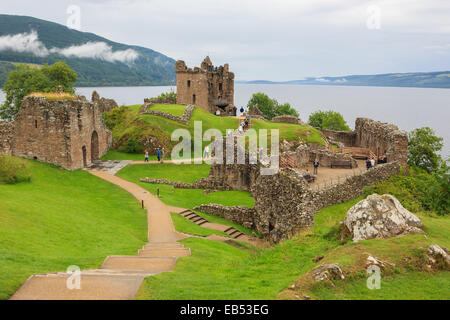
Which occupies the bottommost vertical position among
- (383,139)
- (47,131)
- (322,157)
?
(322,157)

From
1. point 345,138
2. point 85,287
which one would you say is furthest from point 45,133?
point 345,138

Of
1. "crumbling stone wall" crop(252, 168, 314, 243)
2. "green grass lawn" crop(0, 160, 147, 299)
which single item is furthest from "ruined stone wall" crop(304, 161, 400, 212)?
"green grass lawn" crop(0, 160, 147, 299)

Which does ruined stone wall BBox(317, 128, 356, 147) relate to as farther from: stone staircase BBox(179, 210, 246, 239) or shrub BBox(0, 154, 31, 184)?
shrub BBox(0, 154, 31, 184)

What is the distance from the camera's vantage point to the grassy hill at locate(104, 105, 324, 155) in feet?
150

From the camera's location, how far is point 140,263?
14602 mm

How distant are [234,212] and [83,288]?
18.4 metres

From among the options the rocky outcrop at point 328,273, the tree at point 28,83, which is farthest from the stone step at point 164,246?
the tree at point 28,83

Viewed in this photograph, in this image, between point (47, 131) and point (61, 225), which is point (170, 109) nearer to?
point (47, 131)

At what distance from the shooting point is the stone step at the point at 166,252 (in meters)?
17.0

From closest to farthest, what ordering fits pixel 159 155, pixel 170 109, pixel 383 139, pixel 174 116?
pixel 159 155 → pixel 383 139 → pixel 174 116 → pixel 170 109

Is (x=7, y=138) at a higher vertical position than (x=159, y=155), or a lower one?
higher

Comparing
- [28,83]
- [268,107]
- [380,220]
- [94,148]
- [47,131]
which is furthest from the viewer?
[268,107]

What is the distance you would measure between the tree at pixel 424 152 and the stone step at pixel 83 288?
146ft

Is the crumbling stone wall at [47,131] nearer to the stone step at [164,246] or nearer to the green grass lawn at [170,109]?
the stone step at [164,246]
